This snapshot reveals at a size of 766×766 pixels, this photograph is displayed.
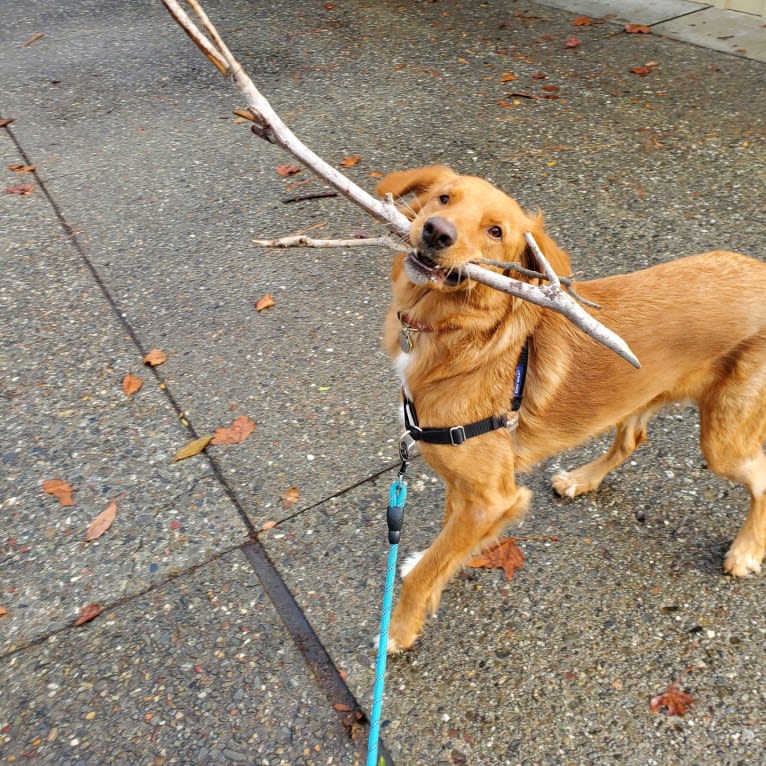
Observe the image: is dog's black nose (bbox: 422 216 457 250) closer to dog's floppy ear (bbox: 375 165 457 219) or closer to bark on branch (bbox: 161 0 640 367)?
bark on branch (bbox: 161 0 640 367)

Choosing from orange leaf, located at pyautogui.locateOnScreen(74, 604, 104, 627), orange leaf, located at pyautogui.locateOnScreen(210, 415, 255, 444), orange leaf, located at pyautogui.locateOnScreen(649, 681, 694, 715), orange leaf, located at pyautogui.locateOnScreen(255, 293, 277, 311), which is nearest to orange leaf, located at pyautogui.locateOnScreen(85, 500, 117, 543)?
orange leaf, located at pyautogui.locateOnScreen(74, 604, 104, 627)

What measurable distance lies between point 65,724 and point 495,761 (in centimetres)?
145

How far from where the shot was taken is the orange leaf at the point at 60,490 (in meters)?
3.26

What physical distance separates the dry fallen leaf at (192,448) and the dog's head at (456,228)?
158 cm

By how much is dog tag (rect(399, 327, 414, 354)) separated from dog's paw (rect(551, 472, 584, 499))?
3.71 feet

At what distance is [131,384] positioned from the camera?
12.7 ft

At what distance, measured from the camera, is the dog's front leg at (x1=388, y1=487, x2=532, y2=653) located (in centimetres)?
265

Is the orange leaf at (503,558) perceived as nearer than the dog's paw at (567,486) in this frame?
Yes

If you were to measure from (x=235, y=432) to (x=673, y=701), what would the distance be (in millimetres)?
2220

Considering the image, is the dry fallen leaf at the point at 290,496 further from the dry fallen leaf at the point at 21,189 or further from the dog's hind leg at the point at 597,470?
the dry fallen leaf at the point at 21,189

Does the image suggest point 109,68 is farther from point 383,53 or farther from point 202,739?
point 202,739

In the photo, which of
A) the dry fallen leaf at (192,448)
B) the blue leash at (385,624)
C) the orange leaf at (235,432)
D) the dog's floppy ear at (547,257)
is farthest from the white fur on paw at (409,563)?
the dog's floppy ear at (547,257)

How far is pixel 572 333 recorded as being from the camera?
2678 millimetres

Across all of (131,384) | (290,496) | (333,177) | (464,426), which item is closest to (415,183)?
(333,177)
